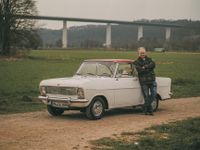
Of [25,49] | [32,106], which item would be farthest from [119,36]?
[32,106]

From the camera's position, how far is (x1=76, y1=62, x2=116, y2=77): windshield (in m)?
13.1

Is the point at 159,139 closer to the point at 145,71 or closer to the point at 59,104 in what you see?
the point at 59,104

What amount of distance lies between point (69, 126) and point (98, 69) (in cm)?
253

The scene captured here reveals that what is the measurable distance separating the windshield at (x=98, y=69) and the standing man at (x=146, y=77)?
2.38 ft

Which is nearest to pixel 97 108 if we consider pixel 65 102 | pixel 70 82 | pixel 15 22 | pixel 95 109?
pixel 95 109

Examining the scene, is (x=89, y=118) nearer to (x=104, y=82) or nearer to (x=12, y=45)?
(x=104, y=82)

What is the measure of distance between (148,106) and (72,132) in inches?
144

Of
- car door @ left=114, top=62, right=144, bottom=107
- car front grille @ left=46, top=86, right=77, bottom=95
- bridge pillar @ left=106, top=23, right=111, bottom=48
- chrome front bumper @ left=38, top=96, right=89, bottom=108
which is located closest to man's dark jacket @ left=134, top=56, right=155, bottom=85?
car door @ left=114, top=62, right=144, bottom=107

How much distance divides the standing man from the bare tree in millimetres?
49790

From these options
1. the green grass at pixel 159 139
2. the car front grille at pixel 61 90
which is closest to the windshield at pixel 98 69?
the car front grille at pixel 61 90

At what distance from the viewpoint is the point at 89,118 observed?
12133 mm

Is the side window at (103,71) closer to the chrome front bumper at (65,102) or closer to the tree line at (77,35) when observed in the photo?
the chrome front bumper at (65,102)

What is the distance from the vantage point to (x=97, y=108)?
40.0 feet

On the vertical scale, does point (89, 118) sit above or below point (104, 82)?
below
